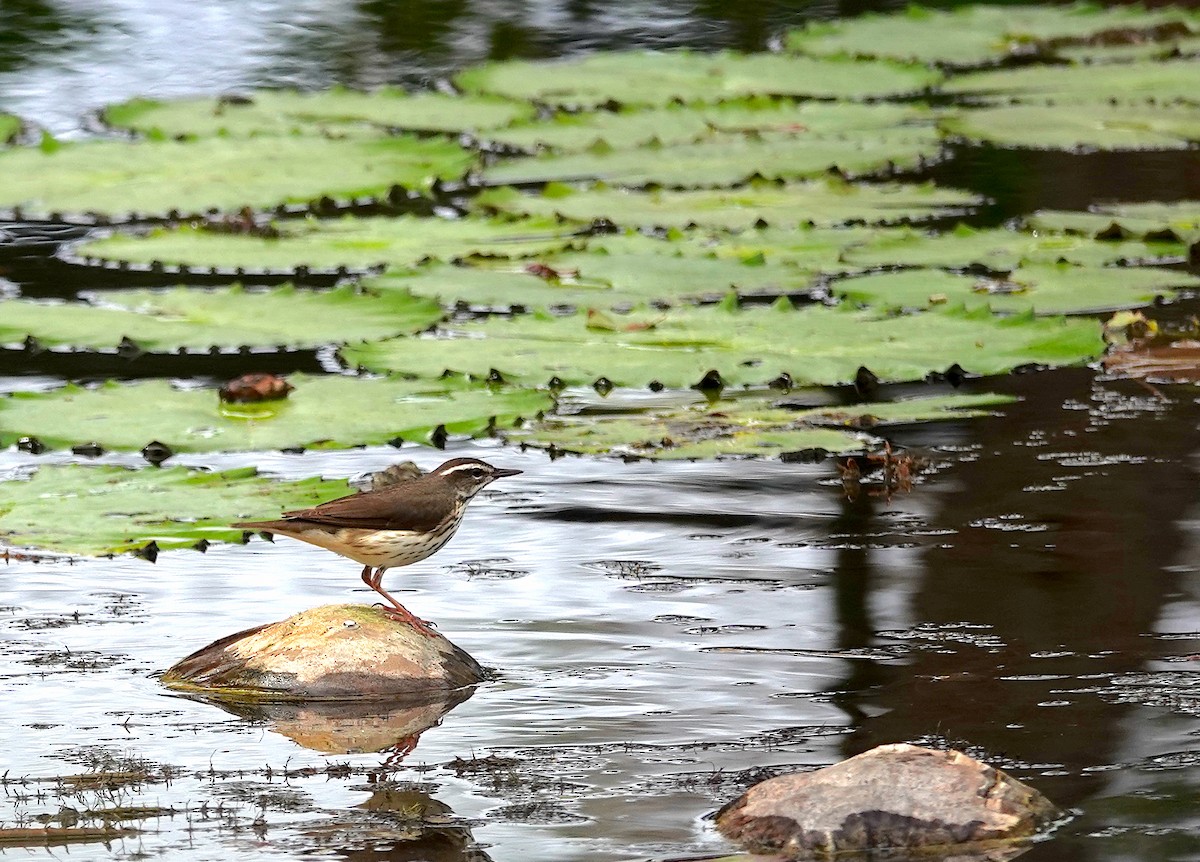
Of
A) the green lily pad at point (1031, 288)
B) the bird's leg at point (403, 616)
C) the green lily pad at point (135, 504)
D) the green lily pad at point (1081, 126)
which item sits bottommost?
the bird's leg at point (403, 616)

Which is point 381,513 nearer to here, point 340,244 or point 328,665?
point 328,665

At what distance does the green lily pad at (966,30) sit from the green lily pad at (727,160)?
304cm

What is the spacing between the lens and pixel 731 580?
5203 millimetres

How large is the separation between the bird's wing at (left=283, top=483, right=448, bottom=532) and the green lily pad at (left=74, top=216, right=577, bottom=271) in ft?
13.2

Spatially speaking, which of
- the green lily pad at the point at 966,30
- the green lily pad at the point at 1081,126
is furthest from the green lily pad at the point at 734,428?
the green lily pad at the point at 966,30

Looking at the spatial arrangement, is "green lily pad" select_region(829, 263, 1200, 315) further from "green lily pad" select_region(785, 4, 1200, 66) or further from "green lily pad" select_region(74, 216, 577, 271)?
"green lily pad" select_region(785, 4, 1200, 66)

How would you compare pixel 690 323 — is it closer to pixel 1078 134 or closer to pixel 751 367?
pixel 751 367

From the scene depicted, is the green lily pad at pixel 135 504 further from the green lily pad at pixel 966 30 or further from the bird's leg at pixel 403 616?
the green lily pad at pixel 966 30

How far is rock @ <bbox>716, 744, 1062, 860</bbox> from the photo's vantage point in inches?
139

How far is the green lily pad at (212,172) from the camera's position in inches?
390

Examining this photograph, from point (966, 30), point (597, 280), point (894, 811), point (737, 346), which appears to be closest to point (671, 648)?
point (894, 811)

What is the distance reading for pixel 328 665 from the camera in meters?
4.52

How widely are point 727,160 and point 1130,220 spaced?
2.41 metres

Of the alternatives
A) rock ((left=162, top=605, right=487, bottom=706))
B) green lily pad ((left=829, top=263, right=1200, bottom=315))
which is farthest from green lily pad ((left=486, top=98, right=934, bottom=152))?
rock ((left=162, top=605, right=487, bottom=706))
